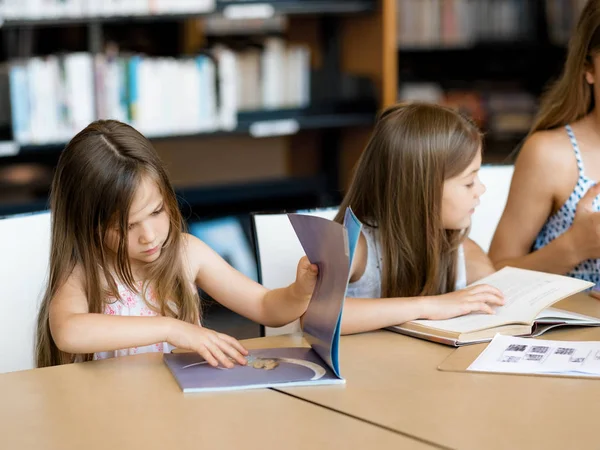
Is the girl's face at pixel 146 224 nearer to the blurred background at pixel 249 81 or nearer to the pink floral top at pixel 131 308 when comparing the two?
the pink floral top at pixel 131 308

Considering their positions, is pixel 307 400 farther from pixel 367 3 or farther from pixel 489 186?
pixel 367 3

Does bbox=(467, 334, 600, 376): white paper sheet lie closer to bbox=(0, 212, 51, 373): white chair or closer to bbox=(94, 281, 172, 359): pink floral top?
bbox=(94, 281, 172, 359): pink floral top

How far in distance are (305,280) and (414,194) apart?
0.33 meters

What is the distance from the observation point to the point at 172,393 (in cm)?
128

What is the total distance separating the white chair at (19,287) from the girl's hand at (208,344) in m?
0.44

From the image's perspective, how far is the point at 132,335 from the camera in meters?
1.43

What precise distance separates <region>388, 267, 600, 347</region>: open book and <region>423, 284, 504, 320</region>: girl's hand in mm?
11

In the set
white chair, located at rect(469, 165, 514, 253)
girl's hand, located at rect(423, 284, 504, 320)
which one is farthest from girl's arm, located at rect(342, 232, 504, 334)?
white chair, located at rect(469, 165, 514, 253)

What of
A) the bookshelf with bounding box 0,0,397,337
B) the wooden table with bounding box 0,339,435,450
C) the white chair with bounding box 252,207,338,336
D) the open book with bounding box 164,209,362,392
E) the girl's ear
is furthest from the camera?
the bookshelf with bounding box 0,0,397,337

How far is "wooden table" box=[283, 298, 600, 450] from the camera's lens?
3.69ft

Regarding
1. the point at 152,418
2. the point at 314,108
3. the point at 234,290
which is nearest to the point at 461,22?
the point at 314,108

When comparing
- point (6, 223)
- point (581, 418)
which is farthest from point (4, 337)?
point (581, 418)

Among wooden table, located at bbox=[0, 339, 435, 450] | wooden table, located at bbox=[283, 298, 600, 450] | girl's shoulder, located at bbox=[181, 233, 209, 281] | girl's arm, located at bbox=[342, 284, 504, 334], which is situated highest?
girl's shoulder, located at bbox=[181, 233, 209, 281]

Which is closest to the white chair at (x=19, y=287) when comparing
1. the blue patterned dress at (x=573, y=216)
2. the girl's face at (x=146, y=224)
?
the girl's face at (x=146, y=224)
